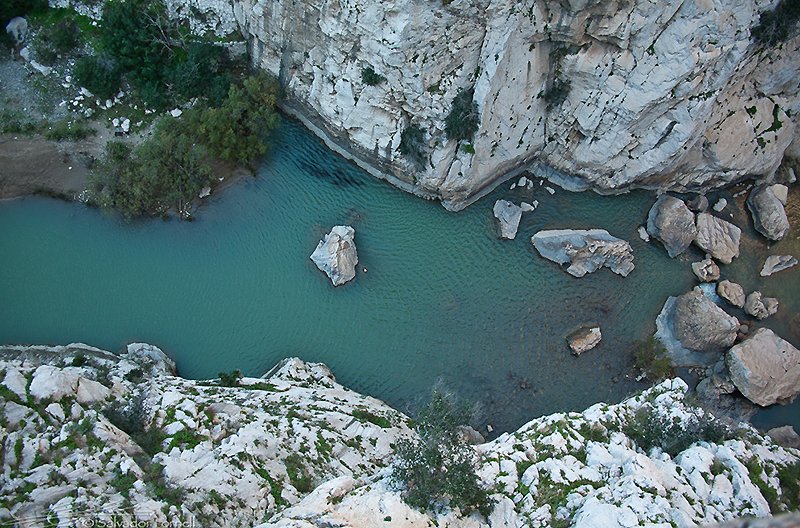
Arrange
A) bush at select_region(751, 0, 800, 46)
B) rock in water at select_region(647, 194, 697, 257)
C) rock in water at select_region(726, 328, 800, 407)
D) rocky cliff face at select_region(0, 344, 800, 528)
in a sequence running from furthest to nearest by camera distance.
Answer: rock in water at select_region(647, 194, 697, 257) → rock in water at select_region(726, 328, 800, 407) → bush at select_region(751, 0, 800, 46) → rocky cliff face at select_region(0, 344, 800, 528)

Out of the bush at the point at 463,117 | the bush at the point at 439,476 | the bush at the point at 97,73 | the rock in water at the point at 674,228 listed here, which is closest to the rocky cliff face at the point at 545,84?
the bush at the point at 463,117

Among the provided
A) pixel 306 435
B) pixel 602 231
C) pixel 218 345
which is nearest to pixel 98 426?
pixel 306 435

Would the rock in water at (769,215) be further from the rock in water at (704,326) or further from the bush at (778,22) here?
the bush at (778,22)

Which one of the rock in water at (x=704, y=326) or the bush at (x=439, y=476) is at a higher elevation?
the rock in water at (x=704, y=326)

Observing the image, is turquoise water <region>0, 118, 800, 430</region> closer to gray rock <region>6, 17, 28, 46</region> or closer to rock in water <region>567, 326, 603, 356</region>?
rock in water <region>567, 326, 603, 356</region>

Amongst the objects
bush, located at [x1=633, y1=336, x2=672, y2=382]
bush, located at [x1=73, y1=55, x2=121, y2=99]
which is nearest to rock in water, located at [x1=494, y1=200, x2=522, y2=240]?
bush, located at [x1=633, y1=336, x2=672, y2=382]

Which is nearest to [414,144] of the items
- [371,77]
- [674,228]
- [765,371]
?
[371,77]

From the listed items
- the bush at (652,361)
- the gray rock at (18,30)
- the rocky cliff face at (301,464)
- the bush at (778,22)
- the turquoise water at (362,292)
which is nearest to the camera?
the rocky cliff face at (301,464)

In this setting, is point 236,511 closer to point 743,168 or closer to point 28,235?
point 28,235
